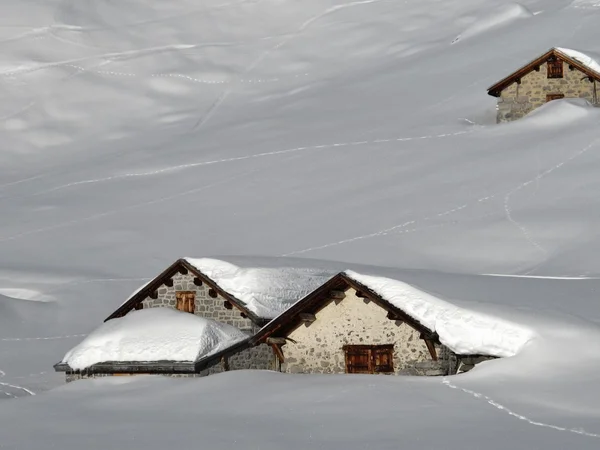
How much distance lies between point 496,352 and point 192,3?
7128 centimetres

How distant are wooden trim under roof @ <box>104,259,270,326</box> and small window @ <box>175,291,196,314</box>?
42 centimetres

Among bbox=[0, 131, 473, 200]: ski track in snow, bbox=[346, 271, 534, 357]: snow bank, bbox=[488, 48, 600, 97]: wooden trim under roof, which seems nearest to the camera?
bbox=[346, 271, 534, 357]: snow bank

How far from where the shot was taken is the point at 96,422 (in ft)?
63.7

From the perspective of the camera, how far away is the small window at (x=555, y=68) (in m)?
48.1

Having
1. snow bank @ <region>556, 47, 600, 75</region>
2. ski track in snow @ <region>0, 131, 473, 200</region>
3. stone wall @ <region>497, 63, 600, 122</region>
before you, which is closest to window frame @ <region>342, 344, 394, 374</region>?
snow bank @ <region>556, 47, 600, 75</region>

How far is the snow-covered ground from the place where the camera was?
62.5ft

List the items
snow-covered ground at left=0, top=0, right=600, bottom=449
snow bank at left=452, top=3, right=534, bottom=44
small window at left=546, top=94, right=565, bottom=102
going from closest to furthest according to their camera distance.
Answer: snow-covered ground at left=0, top=0, right=600, bottom=449, small window at left=546, top=94, right=565, bottom=102, snow bank at left=452, top=3, right=534, bottom=44

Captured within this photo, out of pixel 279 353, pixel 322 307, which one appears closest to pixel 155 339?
pixel 279 353

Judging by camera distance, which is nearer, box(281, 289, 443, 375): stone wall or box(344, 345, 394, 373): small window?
box(281, 289, 443, 375): stone wall

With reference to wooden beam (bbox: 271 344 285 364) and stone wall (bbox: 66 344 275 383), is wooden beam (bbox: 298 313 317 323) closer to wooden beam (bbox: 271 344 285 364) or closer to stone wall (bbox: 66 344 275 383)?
wooden beam (bbox: 271 344 285 364)

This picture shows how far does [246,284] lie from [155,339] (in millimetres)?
3077

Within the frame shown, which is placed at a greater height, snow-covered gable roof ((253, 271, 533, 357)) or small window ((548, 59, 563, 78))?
small window ((548, 59, 563, 78))

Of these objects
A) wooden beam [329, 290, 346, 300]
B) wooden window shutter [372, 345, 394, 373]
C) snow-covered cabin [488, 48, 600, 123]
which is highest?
snow-covered cabin [488, 48, 600, 123]

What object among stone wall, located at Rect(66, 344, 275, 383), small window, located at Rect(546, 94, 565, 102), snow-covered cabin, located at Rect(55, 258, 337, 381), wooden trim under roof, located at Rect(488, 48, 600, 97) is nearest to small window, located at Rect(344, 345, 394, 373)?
snow-covered cabin, located at Rect(55, 258, 337, 381)
